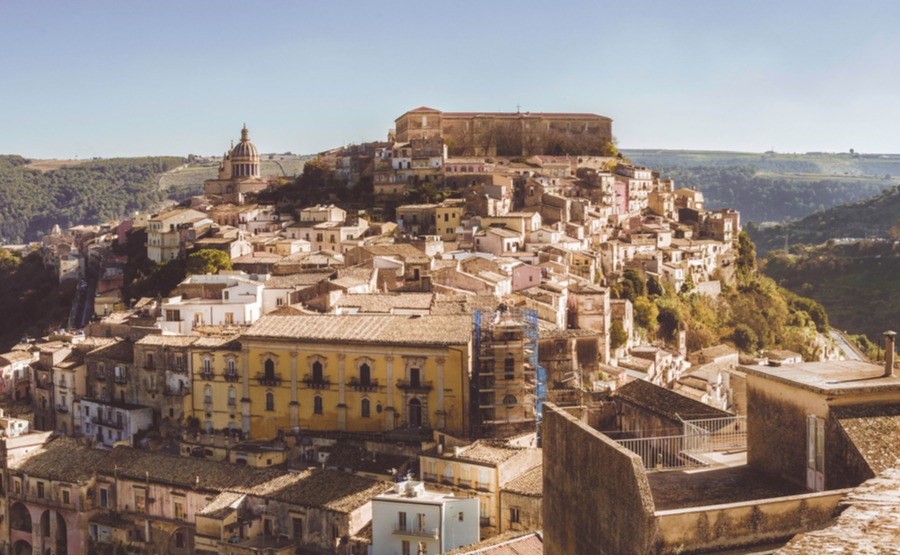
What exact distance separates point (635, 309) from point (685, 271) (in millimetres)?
11352

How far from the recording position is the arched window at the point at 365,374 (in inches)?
1272

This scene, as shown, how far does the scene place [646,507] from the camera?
820 cm

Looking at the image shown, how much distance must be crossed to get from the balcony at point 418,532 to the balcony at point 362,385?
8644 millimetres

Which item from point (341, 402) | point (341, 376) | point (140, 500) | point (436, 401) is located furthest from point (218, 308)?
point (436, 401)

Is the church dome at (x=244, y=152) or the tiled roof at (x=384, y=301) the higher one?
the church dome at (x=244, y=152)

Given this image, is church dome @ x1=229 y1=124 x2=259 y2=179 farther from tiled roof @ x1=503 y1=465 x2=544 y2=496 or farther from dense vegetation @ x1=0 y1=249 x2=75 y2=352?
tiled roof @ x1=503 y1=465 x2=544 y2=496

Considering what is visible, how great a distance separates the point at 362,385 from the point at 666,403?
1162 centimetres

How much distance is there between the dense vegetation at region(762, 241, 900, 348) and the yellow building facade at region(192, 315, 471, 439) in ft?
172

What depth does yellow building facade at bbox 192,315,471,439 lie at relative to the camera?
3134cm

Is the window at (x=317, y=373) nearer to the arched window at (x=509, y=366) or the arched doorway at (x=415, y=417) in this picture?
the arched doorway at (x=415, y=417)

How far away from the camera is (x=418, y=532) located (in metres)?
23.8

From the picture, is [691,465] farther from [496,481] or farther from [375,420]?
[375,420]

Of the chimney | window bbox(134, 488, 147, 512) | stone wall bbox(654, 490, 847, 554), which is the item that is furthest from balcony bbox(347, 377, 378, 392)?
stone wall bbox(654, 490, 847, 554)

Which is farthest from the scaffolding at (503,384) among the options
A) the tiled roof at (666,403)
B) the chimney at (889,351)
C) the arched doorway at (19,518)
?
the chimney at (889,351)
